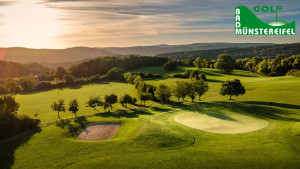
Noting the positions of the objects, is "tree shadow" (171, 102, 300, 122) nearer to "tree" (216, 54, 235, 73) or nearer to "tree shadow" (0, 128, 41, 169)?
"tree shadow" (0, 128, 41, 169)

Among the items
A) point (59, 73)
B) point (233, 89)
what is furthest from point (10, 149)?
point (59, 73)

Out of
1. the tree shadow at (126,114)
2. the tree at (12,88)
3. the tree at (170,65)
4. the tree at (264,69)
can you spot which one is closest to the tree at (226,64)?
the tree at (264,69)

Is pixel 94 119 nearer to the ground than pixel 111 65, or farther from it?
nearer to the ground

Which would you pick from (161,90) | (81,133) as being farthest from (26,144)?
(161,90)

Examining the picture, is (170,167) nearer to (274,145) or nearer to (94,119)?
(274,145)

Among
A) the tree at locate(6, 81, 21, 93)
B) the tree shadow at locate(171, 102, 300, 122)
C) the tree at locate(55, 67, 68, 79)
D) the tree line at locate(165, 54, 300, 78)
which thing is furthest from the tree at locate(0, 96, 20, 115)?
the tree at locate(55, 67, 68, 79)

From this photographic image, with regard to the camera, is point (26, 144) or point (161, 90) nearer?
point (26, 144)

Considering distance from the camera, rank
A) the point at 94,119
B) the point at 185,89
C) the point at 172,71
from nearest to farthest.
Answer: the point at 94,119 < the point at 185,89 < the point at 172,71

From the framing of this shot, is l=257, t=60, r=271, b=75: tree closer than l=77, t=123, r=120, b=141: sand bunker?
No
